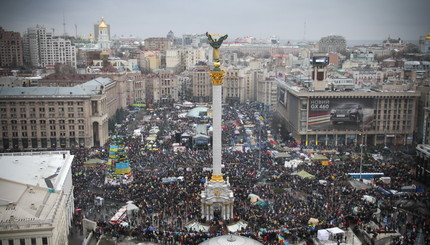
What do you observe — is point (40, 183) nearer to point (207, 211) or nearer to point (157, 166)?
point (207, 211)

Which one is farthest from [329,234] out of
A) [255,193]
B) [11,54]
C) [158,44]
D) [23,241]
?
[158,44]

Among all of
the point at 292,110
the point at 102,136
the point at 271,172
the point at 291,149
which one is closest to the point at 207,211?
the point at 271,172

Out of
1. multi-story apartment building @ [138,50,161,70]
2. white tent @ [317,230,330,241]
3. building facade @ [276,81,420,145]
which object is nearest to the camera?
white tent @ [317,230,330,241]

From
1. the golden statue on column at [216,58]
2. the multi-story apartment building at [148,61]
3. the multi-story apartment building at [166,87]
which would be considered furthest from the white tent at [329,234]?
the multi-story apartment building at [148,61]

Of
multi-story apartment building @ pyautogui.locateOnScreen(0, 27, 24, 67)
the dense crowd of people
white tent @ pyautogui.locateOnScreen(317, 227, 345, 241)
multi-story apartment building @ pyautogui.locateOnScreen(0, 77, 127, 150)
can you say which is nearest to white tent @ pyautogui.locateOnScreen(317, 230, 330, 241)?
white tent @ pyautogui.locateOnScreen(317, 227, 345, 241)

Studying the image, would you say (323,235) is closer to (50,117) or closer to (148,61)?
(50,117)

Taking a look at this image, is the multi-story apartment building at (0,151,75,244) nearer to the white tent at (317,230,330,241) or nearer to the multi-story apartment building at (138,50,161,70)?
the white tent at (317,230,330,241)

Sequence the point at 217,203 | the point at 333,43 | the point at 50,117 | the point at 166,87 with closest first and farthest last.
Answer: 1. the point at 217,203
2. the point at 50,117
3. the point at 166,87
4. the point at 333,43
